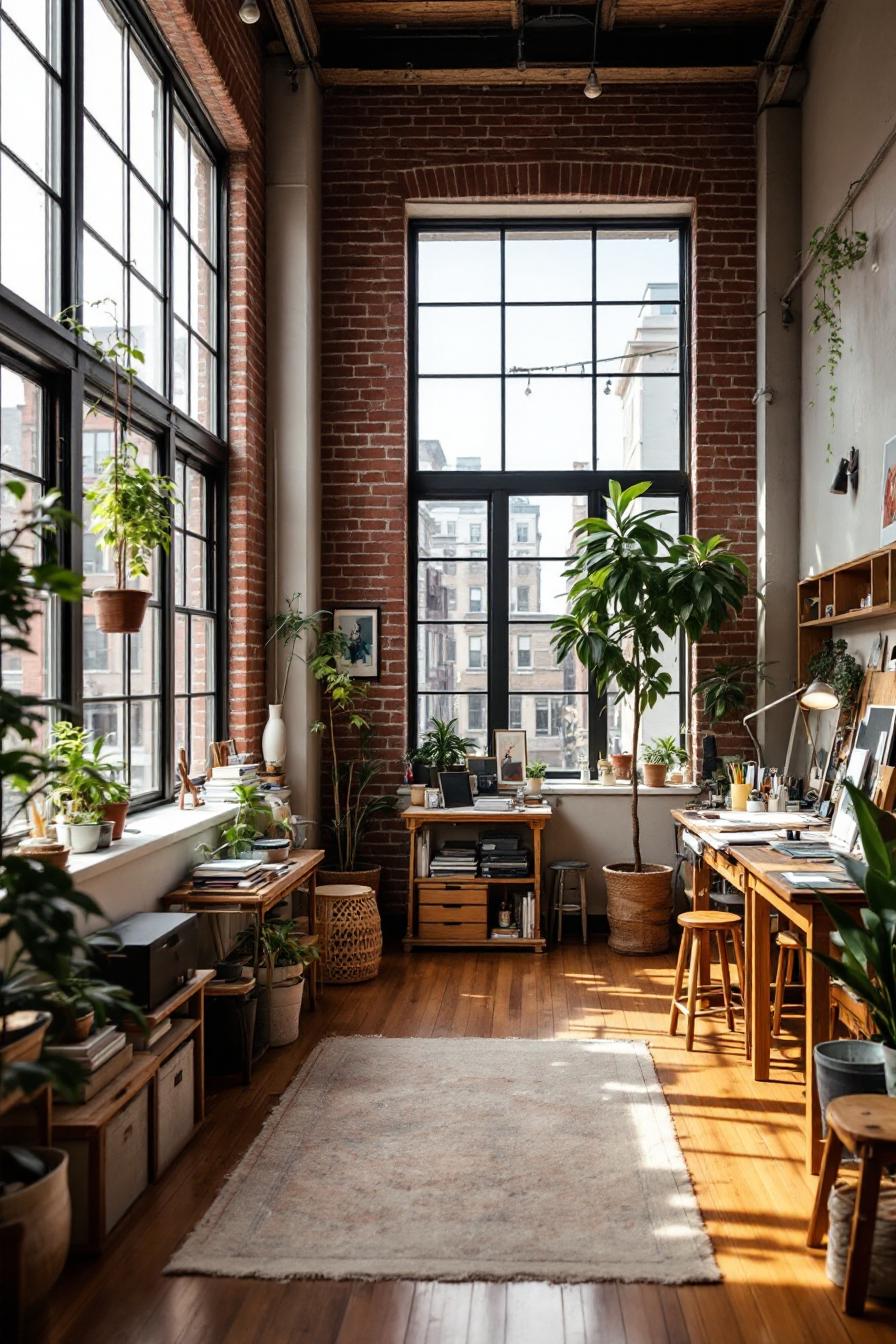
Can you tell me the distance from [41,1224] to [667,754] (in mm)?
5153

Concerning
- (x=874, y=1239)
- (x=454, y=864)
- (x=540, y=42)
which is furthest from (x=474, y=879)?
(x=540, y=42)

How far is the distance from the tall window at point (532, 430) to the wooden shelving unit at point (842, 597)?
115cm

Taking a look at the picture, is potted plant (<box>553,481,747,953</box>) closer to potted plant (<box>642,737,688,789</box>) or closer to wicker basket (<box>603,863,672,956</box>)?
wicker basket (<box>603,863,672,956</box>)

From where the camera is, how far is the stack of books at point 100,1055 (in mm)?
3053

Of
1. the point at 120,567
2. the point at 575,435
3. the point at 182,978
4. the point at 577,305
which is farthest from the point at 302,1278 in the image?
the point at 577,305

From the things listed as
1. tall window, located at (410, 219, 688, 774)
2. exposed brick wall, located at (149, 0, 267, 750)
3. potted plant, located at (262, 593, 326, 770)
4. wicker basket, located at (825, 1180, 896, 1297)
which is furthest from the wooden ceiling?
wicker basket, located at (825, 1180, 896, 1297)

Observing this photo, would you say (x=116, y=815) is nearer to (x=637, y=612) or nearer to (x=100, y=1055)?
(x=100, y=1055)

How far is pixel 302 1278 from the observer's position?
2885 millimetres

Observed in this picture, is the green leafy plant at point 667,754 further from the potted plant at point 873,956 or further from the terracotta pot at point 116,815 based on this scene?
the terracotta pot at point 116,815

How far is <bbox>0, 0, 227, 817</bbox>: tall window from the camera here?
3.84 meters

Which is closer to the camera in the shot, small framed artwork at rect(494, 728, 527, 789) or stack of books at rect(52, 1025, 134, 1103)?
stack of books at rect(52, 1025, 134, 1103)

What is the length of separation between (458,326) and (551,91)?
150cm

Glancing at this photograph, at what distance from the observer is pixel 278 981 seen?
4754 millimetres

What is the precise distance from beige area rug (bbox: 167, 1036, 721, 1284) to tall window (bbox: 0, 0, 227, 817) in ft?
5.15
